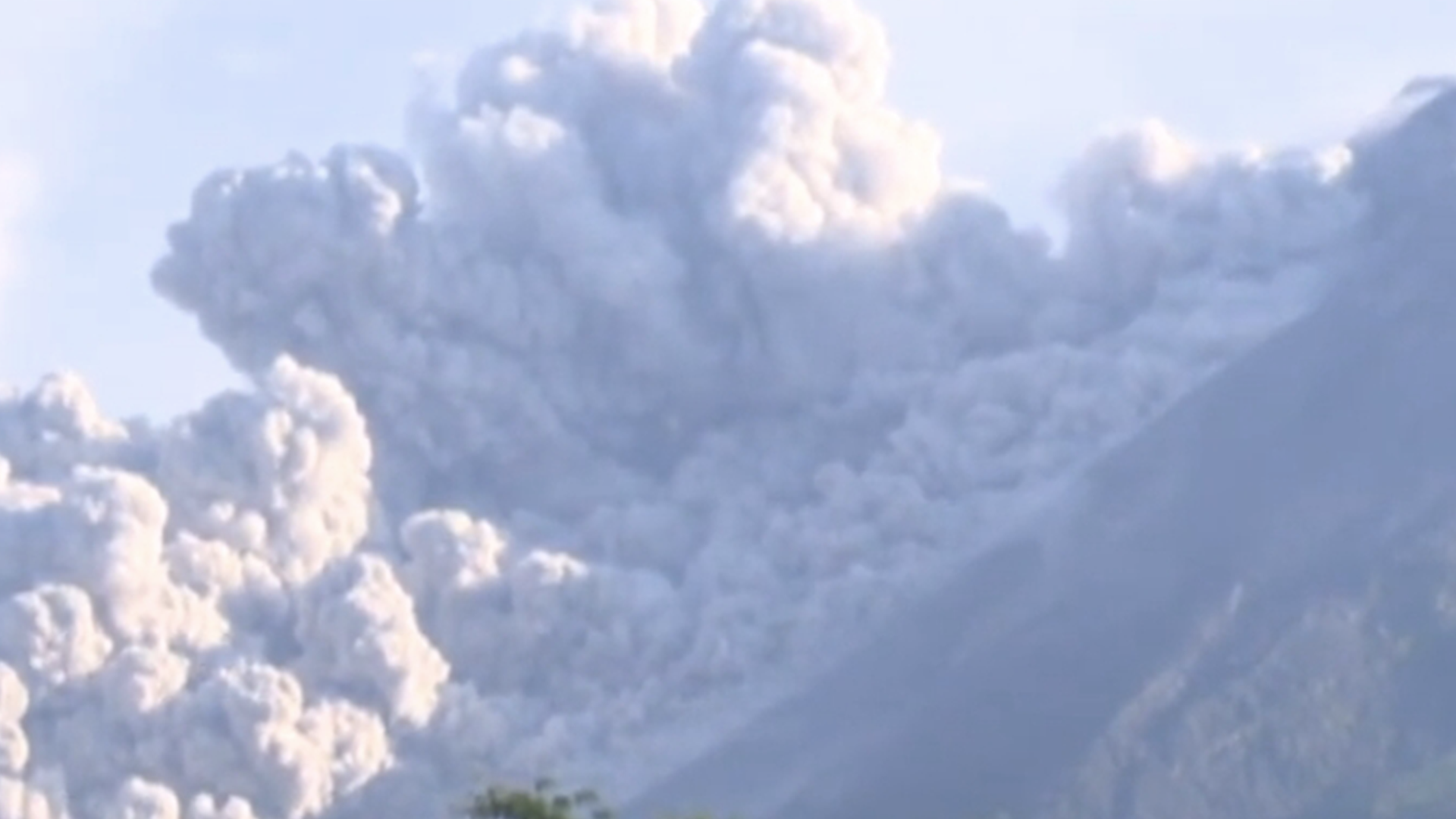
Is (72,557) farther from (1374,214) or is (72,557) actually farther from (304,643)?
(1374,214)

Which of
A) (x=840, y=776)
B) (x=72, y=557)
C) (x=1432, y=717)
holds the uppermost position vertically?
(x=72, y=557)

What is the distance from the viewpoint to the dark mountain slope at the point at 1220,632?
61156 millimetres

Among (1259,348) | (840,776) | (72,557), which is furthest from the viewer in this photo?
(1259,348)

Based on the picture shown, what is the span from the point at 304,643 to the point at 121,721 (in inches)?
115

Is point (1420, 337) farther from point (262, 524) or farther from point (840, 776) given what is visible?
point (262, 524)

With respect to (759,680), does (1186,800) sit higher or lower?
lower

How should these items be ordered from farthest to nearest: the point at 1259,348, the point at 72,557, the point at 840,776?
1. the point at 1259,348
2. the point at 840,776
3. the point at 72,557

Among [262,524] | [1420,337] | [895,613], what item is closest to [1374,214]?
[1420,337]

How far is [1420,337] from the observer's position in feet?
225

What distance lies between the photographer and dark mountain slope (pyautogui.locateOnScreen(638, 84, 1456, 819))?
61.2 m

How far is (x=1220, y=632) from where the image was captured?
64.1 metres

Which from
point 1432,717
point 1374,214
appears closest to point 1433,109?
point 1374,214

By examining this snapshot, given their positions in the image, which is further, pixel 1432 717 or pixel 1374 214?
pixel 1374 214

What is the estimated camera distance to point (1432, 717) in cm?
6084
